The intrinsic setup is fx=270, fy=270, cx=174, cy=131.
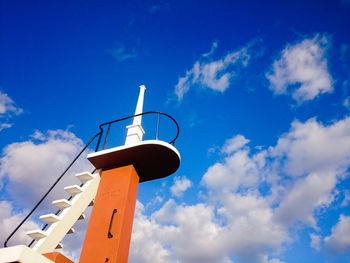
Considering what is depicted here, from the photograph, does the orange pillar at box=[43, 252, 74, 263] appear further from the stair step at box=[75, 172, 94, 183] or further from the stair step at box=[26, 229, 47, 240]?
the stair step at box=[75, 172, 94, 183]

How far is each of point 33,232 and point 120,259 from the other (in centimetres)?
198

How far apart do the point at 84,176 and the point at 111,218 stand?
5.20ft

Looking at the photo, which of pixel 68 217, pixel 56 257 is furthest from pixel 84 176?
pixel 56 257

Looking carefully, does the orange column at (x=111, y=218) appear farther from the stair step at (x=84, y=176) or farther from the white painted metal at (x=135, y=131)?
the white painted metal at (x=135, y=131)

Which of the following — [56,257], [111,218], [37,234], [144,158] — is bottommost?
[56,257]

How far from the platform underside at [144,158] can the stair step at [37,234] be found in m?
2.42

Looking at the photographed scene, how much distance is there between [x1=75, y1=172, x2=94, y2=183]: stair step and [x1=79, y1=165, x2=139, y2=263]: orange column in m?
0.36

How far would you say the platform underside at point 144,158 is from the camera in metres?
7.43

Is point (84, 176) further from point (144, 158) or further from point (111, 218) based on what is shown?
point (144, 158)

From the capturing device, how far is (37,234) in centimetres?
590

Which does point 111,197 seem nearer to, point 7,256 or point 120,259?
point 120,259

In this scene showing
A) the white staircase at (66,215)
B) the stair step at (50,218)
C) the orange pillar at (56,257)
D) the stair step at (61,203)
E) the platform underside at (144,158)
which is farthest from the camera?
the platform underside at (144,158)

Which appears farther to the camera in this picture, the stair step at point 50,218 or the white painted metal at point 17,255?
the stair step at point 50,218

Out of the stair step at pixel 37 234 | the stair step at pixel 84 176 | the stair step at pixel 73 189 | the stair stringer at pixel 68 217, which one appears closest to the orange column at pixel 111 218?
the stair stringer at pixel 68 217
